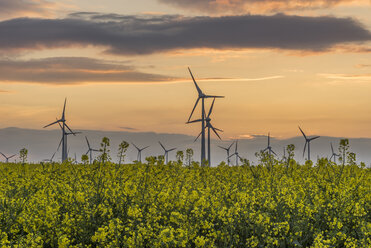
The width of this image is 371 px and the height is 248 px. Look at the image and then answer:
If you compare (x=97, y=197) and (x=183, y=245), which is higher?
(x=97, y=197)

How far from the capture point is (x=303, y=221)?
10.9m

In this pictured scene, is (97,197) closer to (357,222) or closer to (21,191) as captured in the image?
(21,191)

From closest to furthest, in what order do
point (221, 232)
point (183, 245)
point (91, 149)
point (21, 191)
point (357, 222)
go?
1. point (183, 245)
2. point (221, 232)
3. point (357, 222)
4. point (21, 191)
5. point (91, 149)

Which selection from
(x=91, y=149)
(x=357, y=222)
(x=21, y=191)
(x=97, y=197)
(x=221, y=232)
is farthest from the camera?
(x=91, y=149)

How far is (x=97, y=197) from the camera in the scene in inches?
497

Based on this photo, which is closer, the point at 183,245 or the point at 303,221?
the point at 183,245

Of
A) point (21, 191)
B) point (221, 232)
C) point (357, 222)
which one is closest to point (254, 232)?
point (221, 232)

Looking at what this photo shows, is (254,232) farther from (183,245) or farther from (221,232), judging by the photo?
(183,245)

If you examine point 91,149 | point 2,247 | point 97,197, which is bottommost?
point 2,247

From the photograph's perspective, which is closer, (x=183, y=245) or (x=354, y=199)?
(x=183, y=245)

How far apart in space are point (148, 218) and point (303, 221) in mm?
3780

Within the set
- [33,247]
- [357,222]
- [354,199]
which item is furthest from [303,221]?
[33,247]

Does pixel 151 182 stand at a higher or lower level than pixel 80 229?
higher

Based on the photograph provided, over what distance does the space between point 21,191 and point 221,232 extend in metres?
7.67
